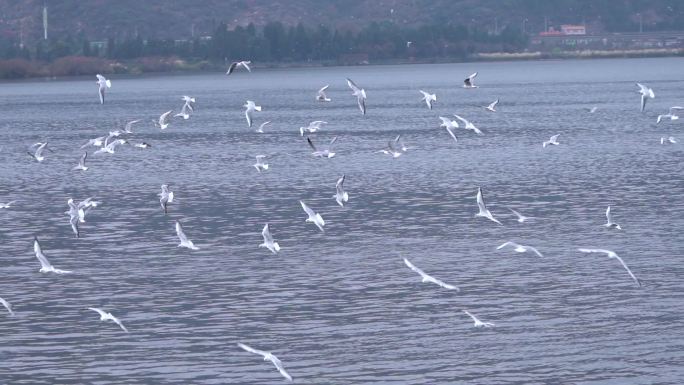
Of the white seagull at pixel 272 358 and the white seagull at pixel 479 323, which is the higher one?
the white seagull at pixel 272 358

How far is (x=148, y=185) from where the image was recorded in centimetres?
5862

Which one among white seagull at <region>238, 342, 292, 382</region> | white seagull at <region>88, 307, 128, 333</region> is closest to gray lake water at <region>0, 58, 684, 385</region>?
white seagull at <region>88, 307, 128, 333</region>

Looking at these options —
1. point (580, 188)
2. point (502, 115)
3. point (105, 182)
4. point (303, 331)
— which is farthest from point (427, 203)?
point (502, 115)

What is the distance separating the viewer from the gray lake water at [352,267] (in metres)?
28.7

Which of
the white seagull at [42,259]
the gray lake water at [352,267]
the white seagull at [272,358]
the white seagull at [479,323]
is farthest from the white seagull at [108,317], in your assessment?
the white seagull at [479,323]

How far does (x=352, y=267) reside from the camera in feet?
123

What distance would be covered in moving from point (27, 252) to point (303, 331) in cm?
1241

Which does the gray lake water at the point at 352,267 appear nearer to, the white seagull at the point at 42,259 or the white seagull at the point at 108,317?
the white seagull at the point at 108,317

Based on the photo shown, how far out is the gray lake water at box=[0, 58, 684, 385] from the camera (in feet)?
94.1

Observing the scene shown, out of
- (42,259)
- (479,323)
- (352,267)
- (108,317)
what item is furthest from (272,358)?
(352,267)

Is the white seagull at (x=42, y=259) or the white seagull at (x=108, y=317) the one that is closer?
the white seagull at (x=108, y=317)

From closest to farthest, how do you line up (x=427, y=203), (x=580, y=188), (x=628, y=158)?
(x=427, y=203) → (x=580, y=188) → (x=628, y=158)

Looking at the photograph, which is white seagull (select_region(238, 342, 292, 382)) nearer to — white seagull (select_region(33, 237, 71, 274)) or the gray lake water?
the gray lake water

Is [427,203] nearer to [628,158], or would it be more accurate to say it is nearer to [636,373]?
[628,158]
